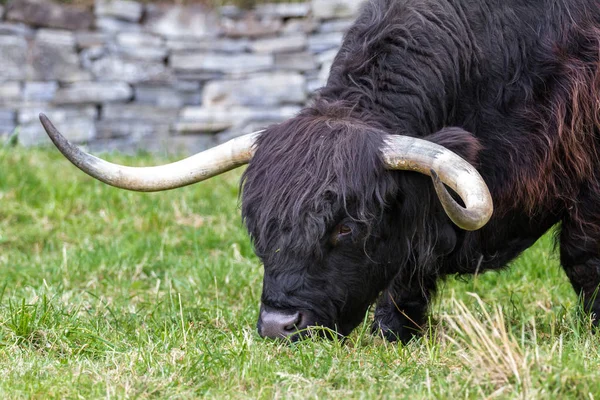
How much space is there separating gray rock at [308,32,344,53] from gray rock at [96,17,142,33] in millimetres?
1768

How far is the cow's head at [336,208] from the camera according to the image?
→ 3488mm

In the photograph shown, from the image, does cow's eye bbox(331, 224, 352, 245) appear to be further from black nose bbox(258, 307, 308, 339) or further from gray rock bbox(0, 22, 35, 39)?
gray rock bbox(0, 22, 35, 39)

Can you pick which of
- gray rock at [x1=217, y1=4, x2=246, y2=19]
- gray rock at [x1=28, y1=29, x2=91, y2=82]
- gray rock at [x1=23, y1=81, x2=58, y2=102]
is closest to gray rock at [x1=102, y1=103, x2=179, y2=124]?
gray rock at [x1=28, y1=29, x2=91, y2=82]

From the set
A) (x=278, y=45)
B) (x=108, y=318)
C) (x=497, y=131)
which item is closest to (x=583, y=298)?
(x=497, y=131)

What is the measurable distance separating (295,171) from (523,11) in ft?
4.12

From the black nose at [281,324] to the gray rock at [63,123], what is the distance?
19.5ft

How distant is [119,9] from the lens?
9.23 m

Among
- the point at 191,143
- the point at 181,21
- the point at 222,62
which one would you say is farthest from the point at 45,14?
the point at 191,143

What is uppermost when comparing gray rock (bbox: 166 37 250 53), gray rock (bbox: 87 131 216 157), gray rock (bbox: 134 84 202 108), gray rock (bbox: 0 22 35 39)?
gray rock (bbox: 0 22 35 39)

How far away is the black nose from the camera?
137 inches

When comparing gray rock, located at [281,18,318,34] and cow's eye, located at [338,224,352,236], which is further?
gray rock, located at [281,18,318,34]

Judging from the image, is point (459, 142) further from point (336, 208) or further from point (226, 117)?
point (226, 117)

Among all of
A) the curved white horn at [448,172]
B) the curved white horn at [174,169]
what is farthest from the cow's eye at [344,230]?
the curved white horn at [174,169]

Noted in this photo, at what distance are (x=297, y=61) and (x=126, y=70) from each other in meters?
1.71
